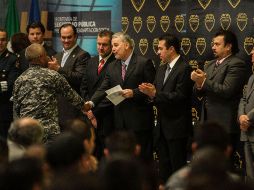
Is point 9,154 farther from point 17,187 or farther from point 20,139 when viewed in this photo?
point 17,187

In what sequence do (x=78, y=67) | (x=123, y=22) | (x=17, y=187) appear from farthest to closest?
(x=123, y=22) < (x=78, y=67) < (x=17, y=187)

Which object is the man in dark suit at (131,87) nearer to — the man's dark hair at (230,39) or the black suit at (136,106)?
the black suit at (136,106)

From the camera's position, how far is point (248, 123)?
686cm

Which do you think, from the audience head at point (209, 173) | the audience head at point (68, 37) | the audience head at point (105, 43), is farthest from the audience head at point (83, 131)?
the audience head at point (68, 37)

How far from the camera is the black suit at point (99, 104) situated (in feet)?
26.0

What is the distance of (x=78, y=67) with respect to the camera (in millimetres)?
8281

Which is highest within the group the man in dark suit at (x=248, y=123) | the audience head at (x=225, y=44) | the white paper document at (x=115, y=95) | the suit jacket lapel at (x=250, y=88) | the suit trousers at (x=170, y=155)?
the audience head at (x=225, y=44)

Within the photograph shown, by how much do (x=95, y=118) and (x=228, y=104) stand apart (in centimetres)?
164

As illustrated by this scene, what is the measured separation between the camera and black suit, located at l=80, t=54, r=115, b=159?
26.0 feet

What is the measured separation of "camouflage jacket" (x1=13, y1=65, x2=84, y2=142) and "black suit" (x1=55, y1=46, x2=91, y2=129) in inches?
43.3

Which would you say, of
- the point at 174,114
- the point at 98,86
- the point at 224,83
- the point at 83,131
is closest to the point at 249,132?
the point at 224,83

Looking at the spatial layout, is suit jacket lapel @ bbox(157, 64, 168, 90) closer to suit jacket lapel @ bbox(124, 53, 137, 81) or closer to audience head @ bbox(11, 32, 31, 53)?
suit jacket lapel @ bbox(124, 53, 137, 81)

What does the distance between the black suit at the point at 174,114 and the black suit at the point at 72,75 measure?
114cm

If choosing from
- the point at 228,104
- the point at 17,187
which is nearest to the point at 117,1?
the point at 228,104
